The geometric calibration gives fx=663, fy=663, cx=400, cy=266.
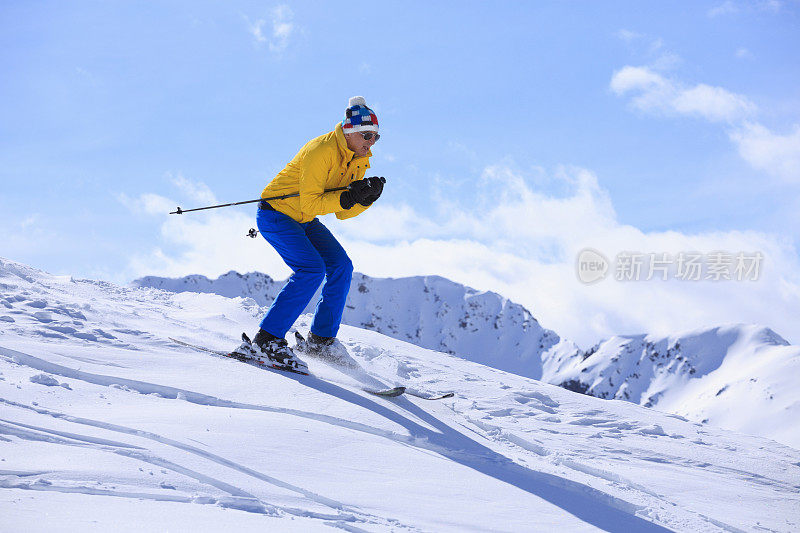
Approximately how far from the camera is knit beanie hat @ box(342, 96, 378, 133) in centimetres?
568

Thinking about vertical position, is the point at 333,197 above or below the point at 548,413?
above

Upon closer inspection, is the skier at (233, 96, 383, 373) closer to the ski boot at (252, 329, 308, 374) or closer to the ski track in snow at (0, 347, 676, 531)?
the ski boot at (252, 329, 308, 374)

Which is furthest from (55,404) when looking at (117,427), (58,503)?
(58,503)

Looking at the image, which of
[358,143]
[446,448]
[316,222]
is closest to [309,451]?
[446,448]

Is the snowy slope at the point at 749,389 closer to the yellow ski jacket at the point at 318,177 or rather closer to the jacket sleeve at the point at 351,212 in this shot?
the jacket sleeve at the point at 351,212

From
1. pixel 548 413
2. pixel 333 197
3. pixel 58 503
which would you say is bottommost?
pixel 58 503

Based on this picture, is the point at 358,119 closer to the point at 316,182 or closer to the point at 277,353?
the point at 316,182

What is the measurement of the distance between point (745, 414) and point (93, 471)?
17100 centimetres

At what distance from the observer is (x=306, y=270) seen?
235 inches

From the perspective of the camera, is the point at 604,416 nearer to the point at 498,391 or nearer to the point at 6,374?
the point at 498,391

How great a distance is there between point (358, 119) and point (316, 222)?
1.21 metres

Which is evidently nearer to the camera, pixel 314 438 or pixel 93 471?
pixel 93 471

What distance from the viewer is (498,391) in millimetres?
7152

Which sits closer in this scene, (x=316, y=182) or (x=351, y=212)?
(x=316, y=182)
